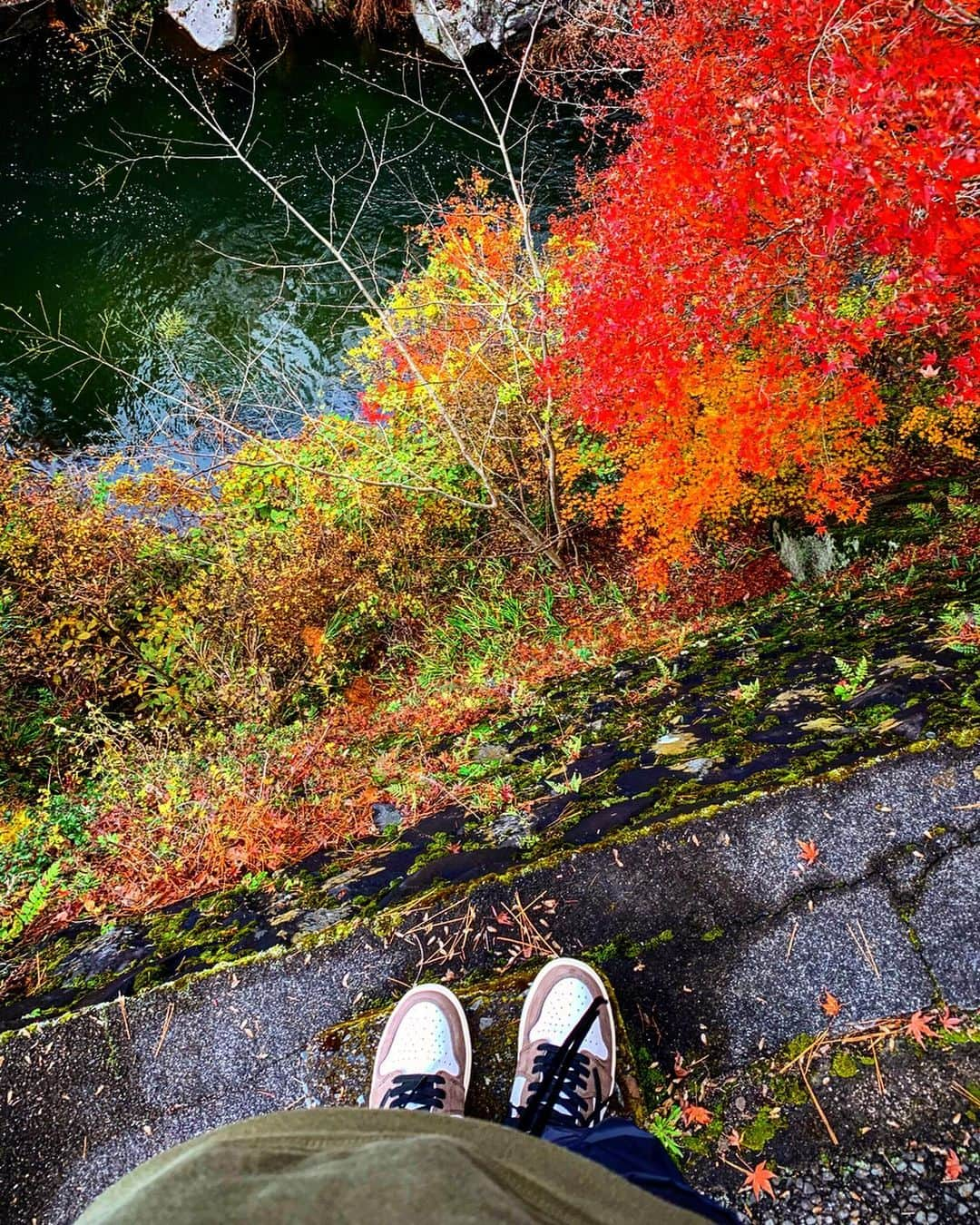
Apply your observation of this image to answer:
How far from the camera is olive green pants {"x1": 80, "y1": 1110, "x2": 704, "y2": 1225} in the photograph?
833mm

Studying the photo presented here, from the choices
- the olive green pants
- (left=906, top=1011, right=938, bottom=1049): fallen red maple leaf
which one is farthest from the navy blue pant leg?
(left=906, top=1011, right=938, bottom=1049): fallen red maple leaf

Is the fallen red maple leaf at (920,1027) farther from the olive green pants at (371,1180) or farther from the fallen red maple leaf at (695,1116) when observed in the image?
the olive green pants at (371,1180)

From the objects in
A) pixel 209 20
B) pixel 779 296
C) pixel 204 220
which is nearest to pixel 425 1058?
pixel 779 296

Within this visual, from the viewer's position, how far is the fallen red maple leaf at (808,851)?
6.86ft

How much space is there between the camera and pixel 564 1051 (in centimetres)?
182

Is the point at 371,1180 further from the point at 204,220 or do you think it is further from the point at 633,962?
the point at 204,220

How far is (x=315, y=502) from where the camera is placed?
8859mm

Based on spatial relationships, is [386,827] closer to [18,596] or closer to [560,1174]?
[560,1174]

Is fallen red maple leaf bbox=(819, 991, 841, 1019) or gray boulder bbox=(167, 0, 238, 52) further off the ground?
gray boulder bbox=(167, 0, 238, 52)

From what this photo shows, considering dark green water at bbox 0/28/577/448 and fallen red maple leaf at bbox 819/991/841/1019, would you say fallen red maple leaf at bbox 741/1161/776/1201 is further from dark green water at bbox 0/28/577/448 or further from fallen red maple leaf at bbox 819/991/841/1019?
dark green water at bbox 0/28/577/448

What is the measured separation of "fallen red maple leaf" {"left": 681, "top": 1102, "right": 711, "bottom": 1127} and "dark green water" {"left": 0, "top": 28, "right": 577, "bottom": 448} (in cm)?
1260

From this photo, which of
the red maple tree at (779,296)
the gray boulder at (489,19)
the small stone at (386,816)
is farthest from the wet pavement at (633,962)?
the gray boulder at (489,19)

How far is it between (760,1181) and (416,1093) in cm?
99

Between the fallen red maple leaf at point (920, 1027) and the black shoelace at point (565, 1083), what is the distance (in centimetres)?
84
